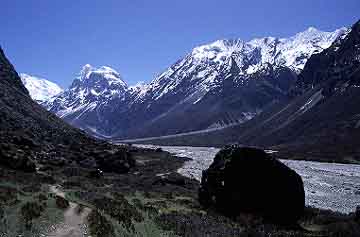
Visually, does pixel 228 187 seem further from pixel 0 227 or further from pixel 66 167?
pixel 66 167

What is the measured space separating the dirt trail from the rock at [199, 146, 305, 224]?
1249cm

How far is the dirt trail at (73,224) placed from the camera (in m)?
24.9

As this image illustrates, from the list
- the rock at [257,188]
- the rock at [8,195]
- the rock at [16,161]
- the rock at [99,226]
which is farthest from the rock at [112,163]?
the rock at [99,226]

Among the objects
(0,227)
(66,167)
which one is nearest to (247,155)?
(0,227)

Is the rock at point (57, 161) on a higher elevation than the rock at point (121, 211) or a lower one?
higher

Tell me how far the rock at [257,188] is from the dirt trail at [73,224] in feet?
41.0

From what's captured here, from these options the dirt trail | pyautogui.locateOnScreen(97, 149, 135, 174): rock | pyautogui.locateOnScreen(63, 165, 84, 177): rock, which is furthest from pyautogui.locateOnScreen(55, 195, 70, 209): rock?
pyautogui.locateOnScreen(97, 149, 135, 174): rock

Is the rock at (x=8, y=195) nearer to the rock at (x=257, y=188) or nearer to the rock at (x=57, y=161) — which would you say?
the rock at (x=257, y=188)

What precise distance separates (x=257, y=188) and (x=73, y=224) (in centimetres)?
1631

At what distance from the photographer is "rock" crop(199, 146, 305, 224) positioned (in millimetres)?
36906

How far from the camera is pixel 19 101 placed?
9588 cm

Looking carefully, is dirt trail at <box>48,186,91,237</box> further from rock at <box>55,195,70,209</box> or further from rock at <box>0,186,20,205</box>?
rock at <box>0,186,20,205</box>

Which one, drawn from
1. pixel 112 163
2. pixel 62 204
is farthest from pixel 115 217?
pixel 112 163

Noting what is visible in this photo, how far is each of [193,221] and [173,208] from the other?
717 centimetres
